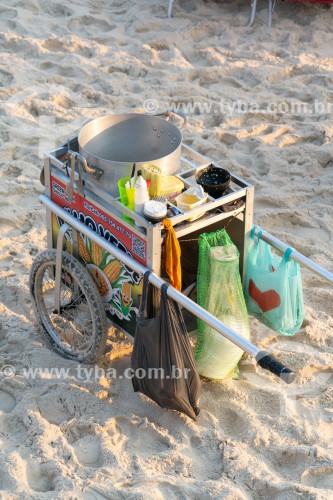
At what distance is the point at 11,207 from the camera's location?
16.8ft

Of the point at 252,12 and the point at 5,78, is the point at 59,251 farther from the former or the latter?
the point at 252,12

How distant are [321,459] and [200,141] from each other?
2882 millimetres

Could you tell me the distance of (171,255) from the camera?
339 centimetres

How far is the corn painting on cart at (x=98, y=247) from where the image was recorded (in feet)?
11.3

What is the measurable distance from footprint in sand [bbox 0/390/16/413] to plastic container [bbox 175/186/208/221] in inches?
48.1

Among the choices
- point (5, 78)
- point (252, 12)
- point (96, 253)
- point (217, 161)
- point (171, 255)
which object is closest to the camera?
point (171, 255)

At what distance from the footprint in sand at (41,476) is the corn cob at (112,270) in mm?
876

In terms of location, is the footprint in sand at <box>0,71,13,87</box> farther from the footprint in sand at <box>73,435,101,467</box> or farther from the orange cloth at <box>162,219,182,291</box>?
the footprint in sand at <box>73,435,101,467</box>

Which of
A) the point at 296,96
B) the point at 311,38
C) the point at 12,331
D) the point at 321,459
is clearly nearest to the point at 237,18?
the point at 311,38

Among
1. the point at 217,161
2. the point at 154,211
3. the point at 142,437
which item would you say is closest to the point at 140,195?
the point at 154,211

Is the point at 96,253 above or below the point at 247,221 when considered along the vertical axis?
below

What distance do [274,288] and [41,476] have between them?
51.7 inches

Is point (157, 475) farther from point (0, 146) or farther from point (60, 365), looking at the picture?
point (0, 146)

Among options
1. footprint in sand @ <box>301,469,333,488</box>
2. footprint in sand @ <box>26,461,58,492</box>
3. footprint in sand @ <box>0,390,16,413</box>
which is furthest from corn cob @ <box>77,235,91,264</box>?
footprint in sand @ <box>301,469,333,488</box>
